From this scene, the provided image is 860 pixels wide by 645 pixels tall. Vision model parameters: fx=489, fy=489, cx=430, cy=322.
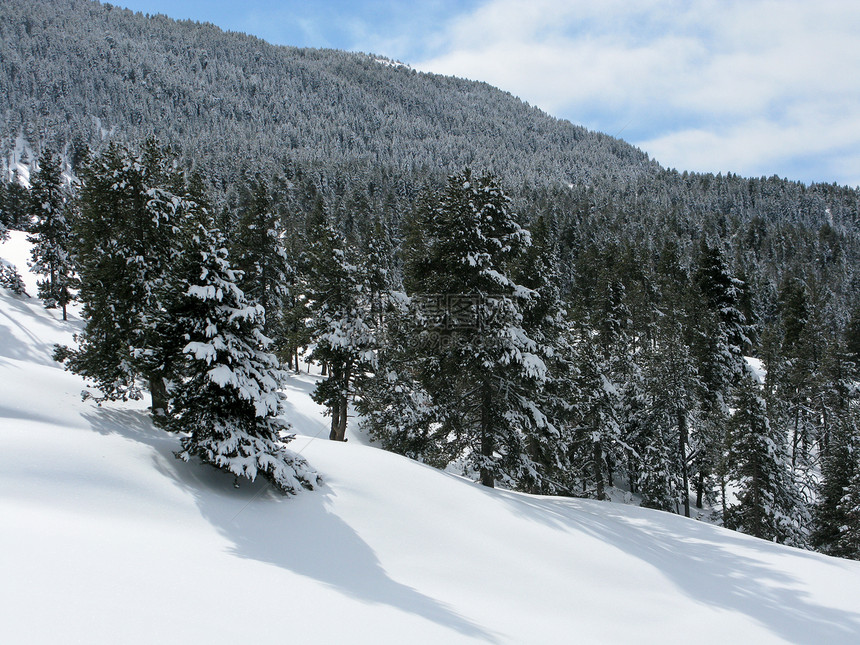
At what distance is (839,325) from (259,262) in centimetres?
10686

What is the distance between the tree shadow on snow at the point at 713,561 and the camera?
11.1 metres

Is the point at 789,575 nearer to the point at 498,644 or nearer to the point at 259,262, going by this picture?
the point at 498,644

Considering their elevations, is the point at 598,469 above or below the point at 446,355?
below

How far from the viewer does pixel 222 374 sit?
11055mm

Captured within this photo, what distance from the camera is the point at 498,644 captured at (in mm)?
7480

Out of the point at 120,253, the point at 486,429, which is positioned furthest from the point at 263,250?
the point at 486,429

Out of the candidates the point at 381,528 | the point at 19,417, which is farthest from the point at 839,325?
the point at 19,417

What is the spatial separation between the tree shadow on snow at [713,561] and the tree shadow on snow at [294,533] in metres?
6.86

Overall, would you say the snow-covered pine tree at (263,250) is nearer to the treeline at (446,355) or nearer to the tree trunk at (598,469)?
the treeline at (446,355)

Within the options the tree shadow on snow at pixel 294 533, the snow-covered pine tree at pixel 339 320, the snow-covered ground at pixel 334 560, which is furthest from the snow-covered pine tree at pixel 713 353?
the tree shadow on snow at pixel 294 533

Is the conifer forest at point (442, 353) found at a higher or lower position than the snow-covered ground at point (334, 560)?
higher

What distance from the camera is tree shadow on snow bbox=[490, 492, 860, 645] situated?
11.1 meters

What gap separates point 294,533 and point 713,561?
12584 millimetres

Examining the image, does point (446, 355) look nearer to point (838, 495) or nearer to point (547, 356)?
point (547, 356)
